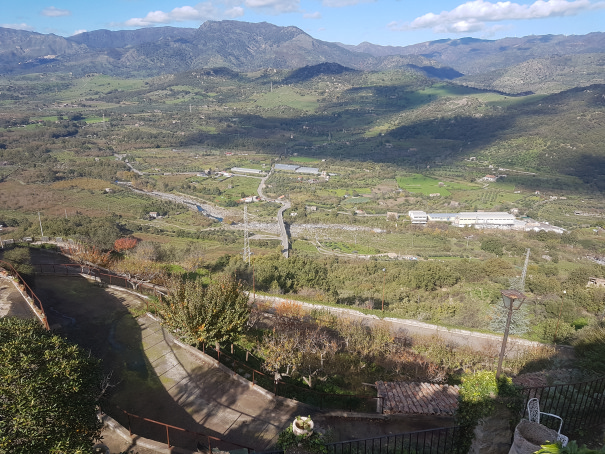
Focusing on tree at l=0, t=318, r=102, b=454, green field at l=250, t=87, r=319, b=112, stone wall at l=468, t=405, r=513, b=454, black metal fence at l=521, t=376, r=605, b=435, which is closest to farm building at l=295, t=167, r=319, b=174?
green field at l=250, t=87, r=319, b=112

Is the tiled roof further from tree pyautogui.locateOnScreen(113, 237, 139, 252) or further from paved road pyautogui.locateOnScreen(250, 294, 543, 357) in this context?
tree pyautogui.locateOnScreen(113, 237, 139, 252)

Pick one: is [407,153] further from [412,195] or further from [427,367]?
[427,367]

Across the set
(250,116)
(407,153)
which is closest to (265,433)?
(407,153)

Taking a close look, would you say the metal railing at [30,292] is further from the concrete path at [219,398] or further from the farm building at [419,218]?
the farm building at [419,218]

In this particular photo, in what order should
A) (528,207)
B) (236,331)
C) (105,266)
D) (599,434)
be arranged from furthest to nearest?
(528,207) < (105,266) < (236,331) < (599,434)

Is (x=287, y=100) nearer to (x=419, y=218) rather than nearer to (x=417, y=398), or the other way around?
(x=419, y=218)

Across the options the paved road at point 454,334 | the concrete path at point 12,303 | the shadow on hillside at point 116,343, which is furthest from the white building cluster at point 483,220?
the concrete path at point 12,303
